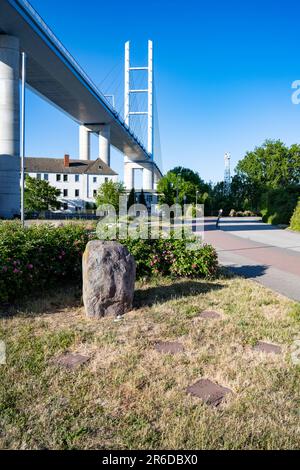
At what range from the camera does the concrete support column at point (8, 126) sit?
81.5 ft

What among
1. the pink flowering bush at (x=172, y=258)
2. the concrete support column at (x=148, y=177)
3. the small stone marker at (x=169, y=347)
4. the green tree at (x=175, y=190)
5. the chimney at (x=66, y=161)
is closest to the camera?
the small stone marker at (x=169, y=347)

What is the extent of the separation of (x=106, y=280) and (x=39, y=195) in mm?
49879

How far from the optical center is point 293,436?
101 inches

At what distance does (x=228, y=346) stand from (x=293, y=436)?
1514 mm

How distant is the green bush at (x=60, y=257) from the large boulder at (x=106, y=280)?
3.70ft

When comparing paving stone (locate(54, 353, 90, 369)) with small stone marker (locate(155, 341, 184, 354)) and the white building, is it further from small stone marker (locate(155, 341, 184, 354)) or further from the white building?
the white building

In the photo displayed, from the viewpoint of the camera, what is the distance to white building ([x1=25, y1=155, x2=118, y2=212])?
64.9m

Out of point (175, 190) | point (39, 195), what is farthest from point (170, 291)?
point (39, 195)

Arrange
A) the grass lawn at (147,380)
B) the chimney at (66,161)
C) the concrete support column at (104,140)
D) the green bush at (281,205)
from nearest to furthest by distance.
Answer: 1. the grass lawn at (147,380)
2. the green bush at (281,205)
3. the concrete support column at (104,140)
4. the chimney at (66,161)

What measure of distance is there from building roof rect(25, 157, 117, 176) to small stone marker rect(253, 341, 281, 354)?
6113 cm

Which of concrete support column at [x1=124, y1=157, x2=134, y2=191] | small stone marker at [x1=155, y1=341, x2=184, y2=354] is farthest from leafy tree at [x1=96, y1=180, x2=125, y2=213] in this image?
concrete support column at [x1=124, y1=157, x2=134, y2=191]

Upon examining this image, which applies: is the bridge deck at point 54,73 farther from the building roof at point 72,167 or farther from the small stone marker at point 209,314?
the small stone marker at point 209,314

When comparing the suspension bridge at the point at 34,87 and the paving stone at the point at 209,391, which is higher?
the suspension bridge at the point at 34,87

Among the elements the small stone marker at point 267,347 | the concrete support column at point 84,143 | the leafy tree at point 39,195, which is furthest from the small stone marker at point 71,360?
the concrete support column at point 84,143
